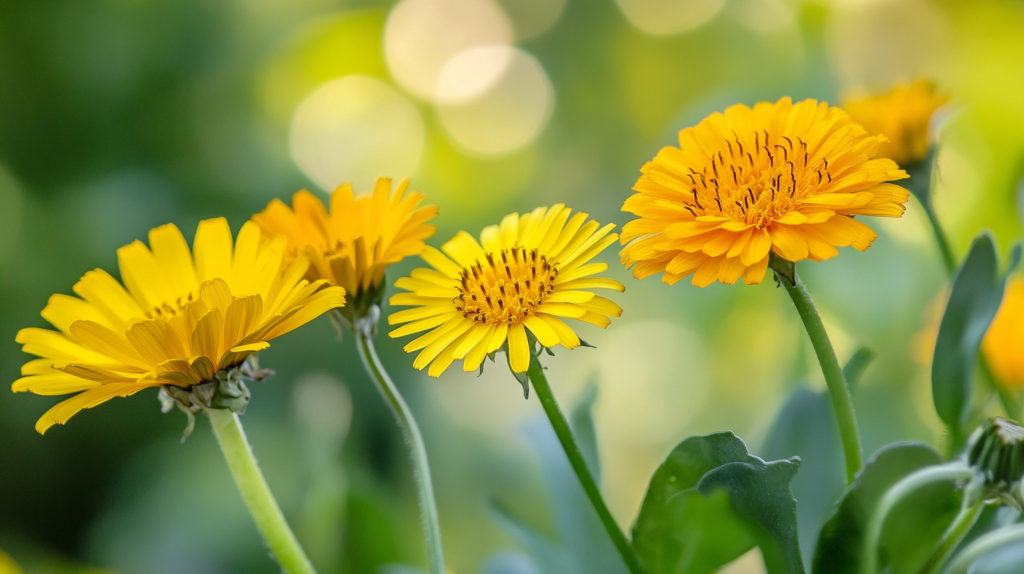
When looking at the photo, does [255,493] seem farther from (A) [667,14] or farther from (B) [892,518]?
(A) [667,14]

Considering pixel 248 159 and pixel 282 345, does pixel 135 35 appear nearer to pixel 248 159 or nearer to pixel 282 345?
pixel 248 159

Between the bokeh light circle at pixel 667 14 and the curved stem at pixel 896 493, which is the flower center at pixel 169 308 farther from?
the bokeh light circle at pixel 667 14

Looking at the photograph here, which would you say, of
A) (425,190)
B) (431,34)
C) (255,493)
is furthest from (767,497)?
(431,34)

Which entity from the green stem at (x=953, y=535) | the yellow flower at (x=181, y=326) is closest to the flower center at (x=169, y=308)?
the yellow flower at (x=181, y=326)

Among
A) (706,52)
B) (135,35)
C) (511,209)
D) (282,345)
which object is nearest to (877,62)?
(706,52)

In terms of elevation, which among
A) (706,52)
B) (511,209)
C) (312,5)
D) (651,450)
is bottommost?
(651,450)
